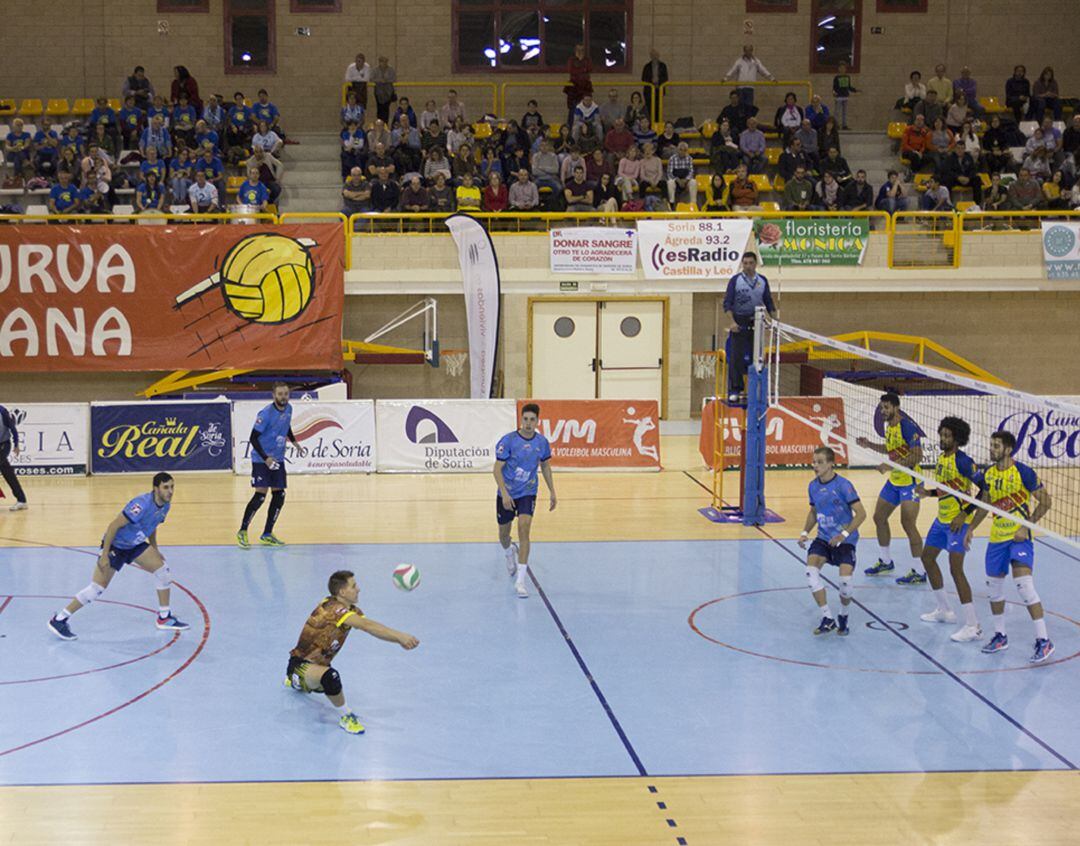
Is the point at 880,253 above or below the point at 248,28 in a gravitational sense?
below

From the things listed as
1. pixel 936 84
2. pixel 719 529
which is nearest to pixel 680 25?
pixel 936 84

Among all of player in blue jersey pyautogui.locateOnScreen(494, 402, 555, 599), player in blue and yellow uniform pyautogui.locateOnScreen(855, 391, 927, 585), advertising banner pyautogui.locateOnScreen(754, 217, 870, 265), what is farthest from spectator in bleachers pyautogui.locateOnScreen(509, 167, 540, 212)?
player in blue and yellow uniform pyautogui.locateOnScreen(855, 391, 927, 585)

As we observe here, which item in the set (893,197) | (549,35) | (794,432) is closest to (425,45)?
(549,35)

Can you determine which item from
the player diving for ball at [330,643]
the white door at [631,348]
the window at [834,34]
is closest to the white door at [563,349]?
the white door at [631,348]

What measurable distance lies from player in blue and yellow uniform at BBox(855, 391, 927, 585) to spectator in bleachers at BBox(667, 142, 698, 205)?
1258 cm

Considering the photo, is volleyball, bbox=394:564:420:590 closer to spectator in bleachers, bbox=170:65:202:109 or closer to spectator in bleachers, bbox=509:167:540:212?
spectator in bleachers, bbox=509:167:540:212

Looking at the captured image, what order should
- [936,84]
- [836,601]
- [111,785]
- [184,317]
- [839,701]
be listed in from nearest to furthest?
[111,785], [839,701], [836,601], [184,317], [936,84]

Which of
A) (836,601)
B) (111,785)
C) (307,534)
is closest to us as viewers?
(111,785)

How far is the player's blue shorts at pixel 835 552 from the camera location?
12773 millimetres

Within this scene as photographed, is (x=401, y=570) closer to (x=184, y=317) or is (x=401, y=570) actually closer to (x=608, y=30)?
(x=184, y=317)

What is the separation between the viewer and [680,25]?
103 ft

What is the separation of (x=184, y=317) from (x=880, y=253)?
45.6 ft

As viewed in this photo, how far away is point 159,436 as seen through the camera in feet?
70.5

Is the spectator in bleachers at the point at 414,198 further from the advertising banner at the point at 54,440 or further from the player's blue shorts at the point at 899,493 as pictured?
the player's blue shorts at the point at 899,493
